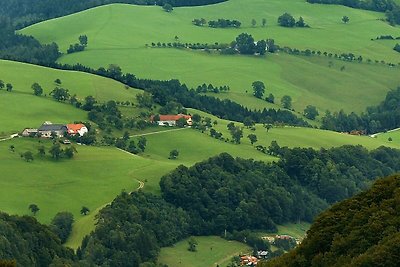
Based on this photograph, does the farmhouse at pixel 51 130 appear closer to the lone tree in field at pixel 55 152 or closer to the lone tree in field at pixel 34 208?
the lone tree in field at pixel 55 152

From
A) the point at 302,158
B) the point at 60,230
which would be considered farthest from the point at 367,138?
the point at 60,230

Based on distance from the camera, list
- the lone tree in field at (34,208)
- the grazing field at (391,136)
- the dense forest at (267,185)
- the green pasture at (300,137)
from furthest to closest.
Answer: the grazing field at (391,136) < the green pasture at (300,137) < the dense forest at (267,185) < the lone tree in field at (34,208)

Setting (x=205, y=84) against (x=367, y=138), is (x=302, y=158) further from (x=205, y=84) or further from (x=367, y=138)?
(x=205, y=84)

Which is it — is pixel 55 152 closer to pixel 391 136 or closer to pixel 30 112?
pixel 30 112

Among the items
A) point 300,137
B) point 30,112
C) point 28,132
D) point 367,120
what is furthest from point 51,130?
point 367,120

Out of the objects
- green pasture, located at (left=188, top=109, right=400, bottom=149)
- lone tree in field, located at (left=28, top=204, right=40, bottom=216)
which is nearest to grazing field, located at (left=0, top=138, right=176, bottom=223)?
lone tree in field, located at (left=28, top=204, right=40, bottom=216)

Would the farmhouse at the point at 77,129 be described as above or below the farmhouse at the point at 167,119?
above

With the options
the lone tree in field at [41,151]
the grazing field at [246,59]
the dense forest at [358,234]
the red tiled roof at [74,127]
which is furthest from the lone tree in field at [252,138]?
the dense forest at [358,234]

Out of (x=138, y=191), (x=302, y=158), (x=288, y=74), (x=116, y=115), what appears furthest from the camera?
(x=288, y=74)
